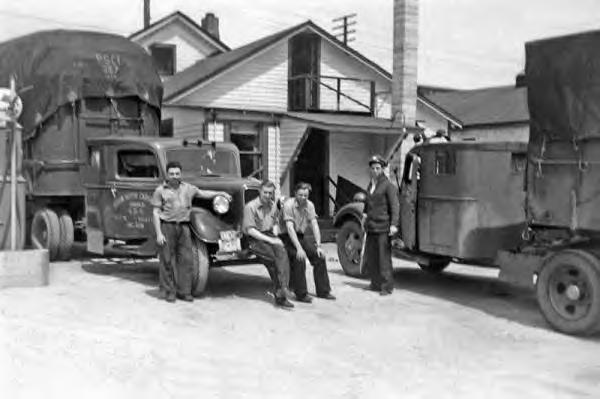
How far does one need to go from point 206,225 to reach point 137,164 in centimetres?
217

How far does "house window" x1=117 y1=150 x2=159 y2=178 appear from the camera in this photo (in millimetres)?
10719

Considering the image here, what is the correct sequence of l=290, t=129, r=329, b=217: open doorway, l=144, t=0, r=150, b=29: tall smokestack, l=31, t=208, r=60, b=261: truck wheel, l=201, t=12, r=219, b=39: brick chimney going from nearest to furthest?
l=31, t=208, r=60, b=261: truck wheel < l=290, t=129, r=329, b=217: open doorway < l=201, t=12, r=219, b=39: brick chimney < l=144, t=0, r=150, b=29: tall smokestack

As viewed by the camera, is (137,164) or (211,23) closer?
(137,164)

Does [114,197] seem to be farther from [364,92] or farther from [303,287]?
[364,92]

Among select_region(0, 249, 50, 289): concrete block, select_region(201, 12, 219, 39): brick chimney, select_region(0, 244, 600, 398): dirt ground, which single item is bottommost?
select_region(0, 244, 600, 398): dirt ground

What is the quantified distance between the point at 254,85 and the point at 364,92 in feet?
12.9

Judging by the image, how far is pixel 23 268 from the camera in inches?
377

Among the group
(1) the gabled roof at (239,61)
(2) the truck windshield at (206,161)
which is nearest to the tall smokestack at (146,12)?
(1) the gabled roof at (239,61)

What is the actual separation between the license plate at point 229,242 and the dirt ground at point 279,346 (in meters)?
0.66

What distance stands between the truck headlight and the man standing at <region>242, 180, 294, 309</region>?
0.43 m

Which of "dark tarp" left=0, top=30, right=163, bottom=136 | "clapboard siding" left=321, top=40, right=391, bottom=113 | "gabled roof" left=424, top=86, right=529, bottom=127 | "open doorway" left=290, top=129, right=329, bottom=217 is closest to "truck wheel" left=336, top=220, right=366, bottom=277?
"dark tarp" left=0, top=30, right=163, bottom=136

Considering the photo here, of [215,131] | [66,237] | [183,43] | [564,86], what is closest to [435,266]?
[564,86]

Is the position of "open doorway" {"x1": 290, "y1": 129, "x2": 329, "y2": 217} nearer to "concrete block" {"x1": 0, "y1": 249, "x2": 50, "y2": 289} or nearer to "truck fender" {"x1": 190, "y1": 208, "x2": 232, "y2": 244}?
"truck fender" {"x1": 190, "y1": 208, "x2": 232, "y2": 244}

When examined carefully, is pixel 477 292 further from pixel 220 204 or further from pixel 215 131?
pixel 215 131
